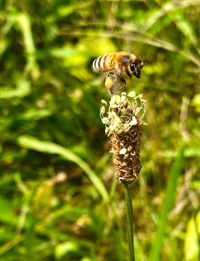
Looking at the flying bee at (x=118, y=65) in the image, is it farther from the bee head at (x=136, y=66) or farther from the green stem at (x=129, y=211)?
the green stem at (x=129, y=211)

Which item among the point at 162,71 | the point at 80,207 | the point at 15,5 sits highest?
the point at 15,5

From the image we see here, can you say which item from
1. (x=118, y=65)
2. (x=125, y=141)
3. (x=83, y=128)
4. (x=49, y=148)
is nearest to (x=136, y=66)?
(x=118, y=65)

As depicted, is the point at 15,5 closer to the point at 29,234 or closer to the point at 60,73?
the point at 60,73

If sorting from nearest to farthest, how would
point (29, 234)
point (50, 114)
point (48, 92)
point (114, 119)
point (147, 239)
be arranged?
point (114, 119)
point (29, 234)
point (147, 239)
point (50, 114)
point (48, 92)

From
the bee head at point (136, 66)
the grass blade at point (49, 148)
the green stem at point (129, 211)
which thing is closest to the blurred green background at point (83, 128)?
the grass blade at point (49, 148)

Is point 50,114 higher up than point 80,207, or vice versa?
point 50,114

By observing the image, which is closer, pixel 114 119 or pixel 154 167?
pixel 114 119

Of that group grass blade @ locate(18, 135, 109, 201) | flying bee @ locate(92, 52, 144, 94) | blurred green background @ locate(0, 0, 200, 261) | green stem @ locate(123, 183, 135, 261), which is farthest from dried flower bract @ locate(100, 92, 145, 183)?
grass blade @ locate(18, 135, 109, 201)

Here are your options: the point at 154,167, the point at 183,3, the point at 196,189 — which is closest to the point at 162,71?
the point at 183,3

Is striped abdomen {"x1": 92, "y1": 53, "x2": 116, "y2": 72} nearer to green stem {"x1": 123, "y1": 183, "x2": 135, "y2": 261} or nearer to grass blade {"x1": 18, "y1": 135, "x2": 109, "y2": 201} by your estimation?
green stem {"x1": 123, "y1": 183, "x2": 135, "y2": 261}
